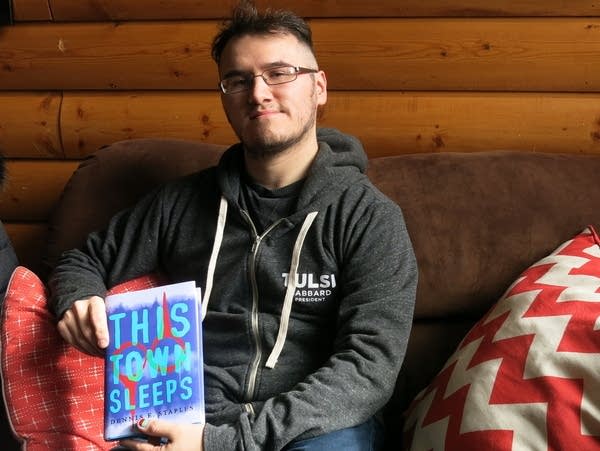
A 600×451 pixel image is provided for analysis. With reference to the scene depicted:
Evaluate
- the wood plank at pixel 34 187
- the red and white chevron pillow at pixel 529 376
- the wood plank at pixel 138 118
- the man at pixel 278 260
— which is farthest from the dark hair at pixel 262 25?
the wood plank at pixel 34 187

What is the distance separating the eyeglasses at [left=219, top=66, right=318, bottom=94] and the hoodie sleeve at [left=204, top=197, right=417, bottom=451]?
305 mm

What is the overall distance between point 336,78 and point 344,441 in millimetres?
1004

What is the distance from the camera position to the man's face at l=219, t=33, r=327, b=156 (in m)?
1.30

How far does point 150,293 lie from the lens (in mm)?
1133

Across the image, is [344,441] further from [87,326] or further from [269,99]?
[269,99]

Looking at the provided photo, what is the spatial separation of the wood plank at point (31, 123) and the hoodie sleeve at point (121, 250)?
0.60 m

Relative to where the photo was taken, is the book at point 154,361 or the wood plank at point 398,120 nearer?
the book at point 154,361

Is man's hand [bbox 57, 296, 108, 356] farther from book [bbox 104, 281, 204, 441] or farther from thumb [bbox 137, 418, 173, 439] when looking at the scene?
thumb [bbox 137, 418, 173, 439]

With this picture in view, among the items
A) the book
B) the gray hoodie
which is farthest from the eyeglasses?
the book

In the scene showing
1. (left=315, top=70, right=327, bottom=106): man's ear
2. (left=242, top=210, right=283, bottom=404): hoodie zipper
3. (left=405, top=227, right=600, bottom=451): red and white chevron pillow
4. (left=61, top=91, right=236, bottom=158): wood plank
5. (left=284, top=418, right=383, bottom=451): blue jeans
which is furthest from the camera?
(left=61, top=91, right=236, bottom=158): wood plank

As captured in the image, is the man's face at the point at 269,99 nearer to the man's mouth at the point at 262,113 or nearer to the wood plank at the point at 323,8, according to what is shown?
the man's mouth at the point at 262,113

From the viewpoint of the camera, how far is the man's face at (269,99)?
1.30 metres

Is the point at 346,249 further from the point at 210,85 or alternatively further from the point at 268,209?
the point at 210,85

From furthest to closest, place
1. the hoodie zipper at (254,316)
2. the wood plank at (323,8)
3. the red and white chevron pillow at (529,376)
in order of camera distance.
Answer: the wood plank at (323,8) < the hoodie zipper at (254,316) < the red and white chevron pillow at (529,376)
